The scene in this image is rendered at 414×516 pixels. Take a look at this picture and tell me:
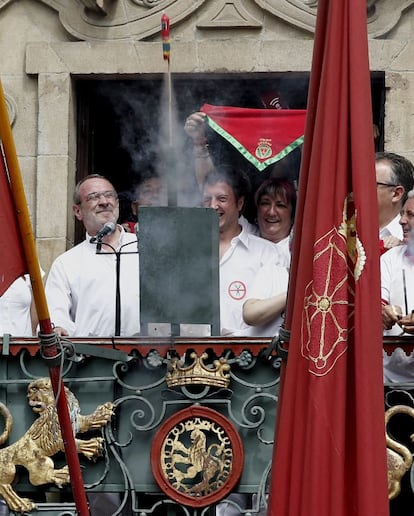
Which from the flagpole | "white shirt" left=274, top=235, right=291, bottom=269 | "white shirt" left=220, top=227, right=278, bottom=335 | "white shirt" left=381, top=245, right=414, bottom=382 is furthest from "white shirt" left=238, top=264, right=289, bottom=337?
the flagpole

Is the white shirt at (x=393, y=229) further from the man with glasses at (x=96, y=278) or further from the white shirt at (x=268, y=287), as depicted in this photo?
the man with glasses at (x=96, y=278)

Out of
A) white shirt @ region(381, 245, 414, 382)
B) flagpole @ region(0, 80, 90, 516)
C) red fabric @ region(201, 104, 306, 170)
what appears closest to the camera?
flagpole @ region(0, 80, 90, 516)

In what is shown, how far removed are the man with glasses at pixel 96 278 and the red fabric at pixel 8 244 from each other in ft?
5.23

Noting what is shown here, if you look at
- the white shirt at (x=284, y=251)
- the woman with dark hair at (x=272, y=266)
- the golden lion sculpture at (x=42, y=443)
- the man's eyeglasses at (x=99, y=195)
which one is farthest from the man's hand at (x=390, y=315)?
the man's eyeglasses at (x=99, y=195)

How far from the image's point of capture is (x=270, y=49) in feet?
46.4

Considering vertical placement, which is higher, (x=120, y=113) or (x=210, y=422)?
(x=120, y=113)

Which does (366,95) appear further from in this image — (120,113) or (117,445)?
(120,113)

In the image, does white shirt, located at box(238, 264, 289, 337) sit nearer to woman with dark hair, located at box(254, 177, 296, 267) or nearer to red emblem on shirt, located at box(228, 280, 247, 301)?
red emblem on shirt, located at box(228, 280, 247, 301)

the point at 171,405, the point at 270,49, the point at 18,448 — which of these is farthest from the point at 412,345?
the point at 270,49

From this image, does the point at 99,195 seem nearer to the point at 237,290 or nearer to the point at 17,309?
the point at 17,309

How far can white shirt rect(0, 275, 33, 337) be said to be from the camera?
11.7 meters

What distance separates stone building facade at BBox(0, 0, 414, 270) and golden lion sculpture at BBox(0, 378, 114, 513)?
131 inches

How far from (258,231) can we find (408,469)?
8.22ft

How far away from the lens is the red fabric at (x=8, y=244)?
9469mm
